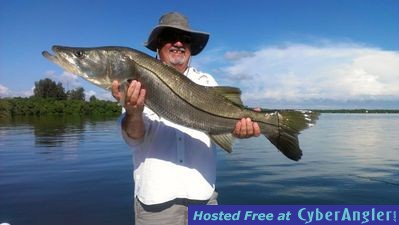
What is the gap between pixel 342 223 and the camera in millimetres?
5504

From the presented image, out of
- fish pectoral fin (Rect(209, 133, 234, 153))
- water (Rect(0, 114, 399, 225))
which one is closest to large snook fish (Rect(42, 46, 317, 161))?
fish pectoral fin (Rect(209, 133, 234, 153))

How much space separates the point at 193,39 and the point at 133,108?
1433 millimetres

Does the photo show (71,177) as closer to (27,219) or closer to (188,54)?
(27,219)

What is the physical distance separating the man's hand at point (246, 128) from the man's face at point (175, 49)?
39.4 inches

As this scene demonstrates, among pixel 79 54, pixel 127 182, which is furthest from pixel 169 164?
pixel 127 182

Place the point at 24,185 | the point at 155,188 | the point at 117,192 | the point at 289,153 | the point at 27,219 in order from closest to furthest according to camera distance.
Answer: the point at 155,188
the point at 289,153
the point at 27,219
the point at 117,192
the point at 24,185

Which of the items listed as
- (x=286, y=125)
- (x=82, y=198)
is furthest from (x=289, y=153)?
(x=82, y=198)

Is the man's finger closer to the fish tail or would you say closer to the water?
the fish tail

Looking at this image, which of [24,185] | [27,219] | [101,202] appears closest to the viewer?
[27,219]

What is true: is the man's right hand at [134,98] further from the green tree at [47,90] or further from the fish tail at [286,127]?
the green tree at [47,90]

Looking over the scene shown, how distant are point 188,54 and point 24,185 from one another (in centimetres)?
1461

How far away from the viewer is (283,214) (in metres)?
5.34

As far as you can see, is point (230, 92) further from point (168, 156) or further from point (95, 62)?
point (95, 62)

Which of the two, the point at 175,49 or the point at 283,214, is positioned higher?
the point at 175,49
